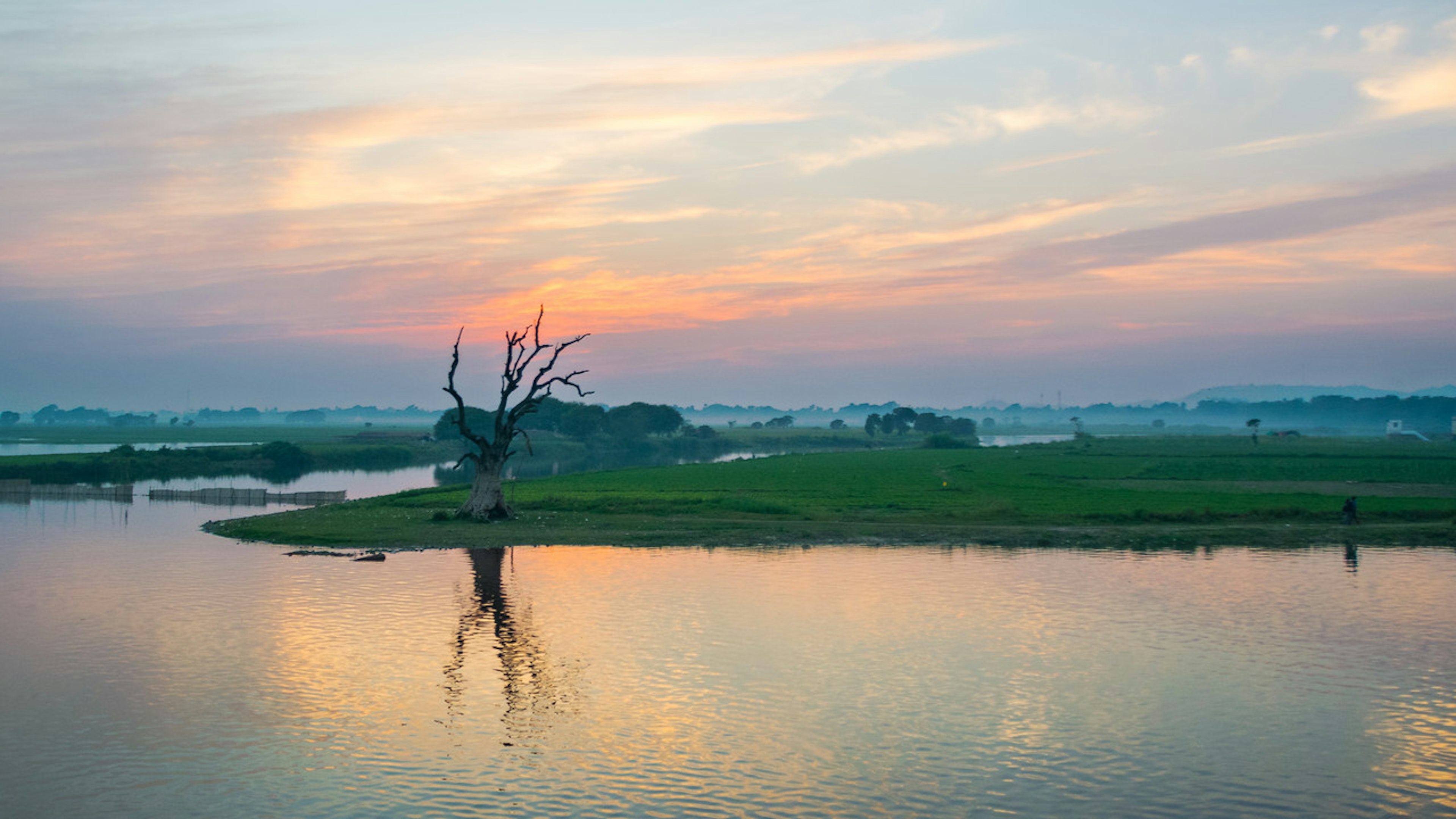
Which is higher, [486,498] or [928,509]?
[486,498]

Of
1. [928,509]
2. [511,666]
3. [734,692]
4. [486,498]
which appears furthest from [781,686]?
[928,509]

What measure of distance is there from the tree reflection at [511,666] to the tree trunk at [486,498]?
1770 cm

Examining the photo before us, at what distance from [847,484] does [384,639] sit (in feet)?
184

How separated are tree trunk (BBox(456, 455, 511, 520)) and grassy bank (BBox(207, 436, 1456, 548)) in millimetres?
1107

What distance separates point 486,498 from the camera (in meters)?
57.2

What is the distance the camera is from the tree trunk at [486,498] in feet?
187

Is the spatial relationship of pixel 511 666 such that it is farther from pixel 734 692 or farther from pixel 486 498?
pixel 486 498

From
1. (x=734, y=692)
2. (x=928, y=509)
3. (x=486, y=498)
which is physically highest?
(x=486, y=498)

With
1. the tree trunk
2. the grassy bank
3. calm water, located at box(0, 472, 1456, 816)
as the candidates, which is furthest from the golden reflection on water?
the tree trunk

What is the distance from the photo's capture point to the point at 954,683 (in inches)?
987

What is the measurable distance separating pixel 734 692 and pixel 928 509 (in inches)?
1572

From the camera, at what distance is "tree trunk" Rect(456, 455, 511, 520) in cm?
5700

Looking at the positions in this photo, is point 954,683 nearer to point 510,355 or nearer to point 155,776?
point 155,776

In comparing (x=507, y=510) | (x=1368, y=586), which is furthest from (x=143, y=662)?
Answer: (x=1368, y=586)
